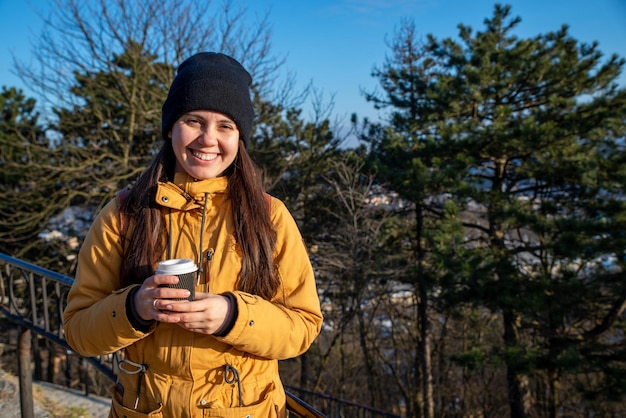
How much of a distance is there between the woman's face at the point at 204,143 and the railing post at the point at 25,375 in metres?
1.93

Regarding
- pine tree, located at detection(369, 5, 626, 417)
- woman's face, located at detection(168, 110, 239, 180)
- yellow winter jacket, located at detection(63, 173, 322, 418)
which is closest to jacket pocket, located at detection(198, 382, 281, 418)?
yellow winter jacket, located at detection(63, 173, 322, 418)

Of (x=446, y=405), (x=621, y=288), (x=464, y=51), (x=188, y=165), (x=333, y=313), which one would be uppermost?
(x=464, y=51)

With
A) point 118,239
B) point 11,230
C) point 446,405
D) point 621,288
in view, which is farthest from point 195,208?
point 446,405

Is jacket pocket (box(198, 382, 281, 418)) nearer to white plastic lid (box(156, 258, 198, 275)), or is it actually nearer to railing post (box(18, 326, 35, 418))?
white plastic lid (box(156, 258, 198, 275))

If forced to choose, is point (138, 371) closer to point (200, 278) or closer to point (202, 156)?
point (200, 278)

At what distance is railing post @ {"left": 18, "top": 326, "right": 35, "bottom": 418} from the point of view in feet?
8.44

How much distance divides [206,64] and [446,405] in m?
15.7

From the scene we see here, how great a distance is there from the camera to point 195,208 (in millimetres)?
1390

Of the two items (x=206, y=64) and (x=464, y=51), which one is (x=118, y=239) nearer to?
(x=206, y=64)

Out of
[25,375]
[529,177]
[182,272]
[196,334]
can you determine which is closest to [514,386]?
[529,177]

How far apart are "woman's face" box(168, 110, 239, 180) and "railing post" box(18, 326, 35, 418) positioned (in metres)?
1.93

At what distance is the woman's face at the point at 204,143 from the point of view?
1400 mm

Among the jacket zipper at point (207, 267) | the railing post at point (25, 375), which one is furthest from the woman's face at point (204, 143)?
the railing post at point (25, 375)

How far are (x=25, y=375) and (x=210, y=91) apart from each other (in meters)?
2.23
